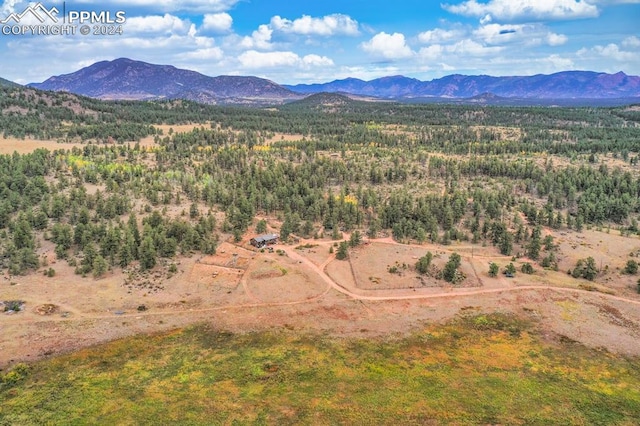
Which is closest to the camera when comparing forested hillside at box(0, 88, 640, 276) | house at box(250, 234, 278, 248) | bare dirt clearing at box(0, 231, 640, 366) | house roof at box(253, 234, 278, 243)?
bare dirt clearing at box(0, 231, 640, 366)

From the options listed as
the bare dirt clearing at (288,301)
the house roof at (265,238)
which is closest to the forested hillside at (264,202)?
the house roof at (265,238)

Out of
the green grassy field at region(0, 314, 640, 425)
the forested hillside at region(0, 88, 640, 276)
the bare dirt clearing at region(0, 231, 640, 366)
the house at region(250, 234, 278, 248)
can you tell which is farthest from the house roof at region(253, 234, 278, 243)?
the green grassy field at region(0, 314, 640, 425)

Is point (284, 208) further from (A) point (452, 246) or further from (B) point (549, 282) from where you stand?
(B) point (549, 282)

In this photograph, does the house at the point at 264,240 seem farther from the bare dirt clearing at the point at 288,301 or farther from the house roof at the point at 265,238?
the bare dirt clearing at the point at 288,301

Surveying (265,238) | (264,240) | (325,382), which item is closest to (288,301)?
(325,382)

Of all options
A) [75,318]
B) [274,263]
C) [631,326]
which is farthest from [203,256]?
[631,326]

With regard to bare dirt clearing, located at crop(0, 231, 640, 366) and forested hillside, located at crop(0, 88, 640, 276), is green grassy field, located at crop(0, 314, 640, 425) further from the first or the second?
forested hillside, located at crop(0, 88, 640, 276)

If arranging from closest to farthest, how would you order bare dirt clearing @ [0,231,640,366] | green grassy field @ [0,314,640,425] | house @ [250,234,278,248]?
green grassy field @ [0,314,640,425] → bare dirt clearing @ [0,231,640,366] → house @ [250,234,278,248]
